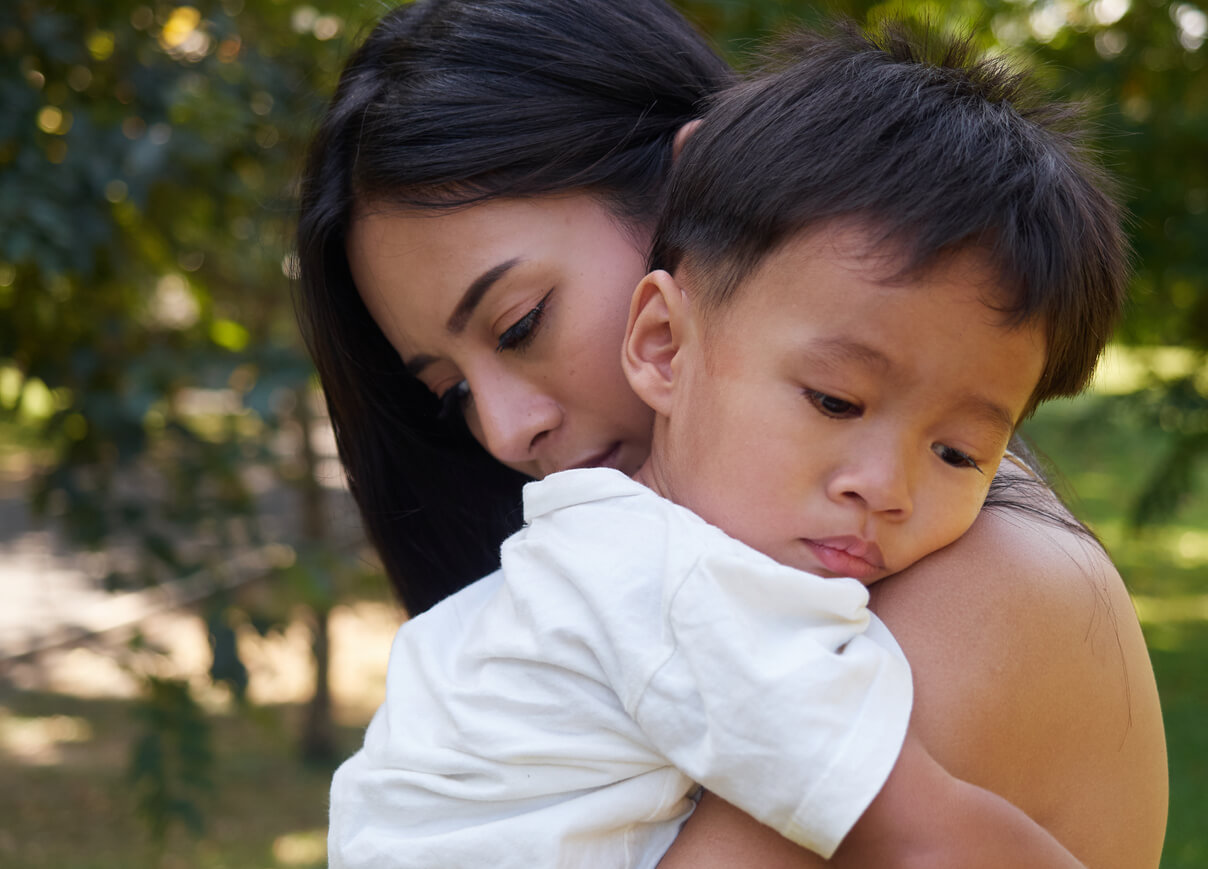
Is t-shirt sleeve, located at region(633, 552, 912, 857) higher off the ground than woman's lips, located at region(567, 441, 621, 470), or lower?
higher

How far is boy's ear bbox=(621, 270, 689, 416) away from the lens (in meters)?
1.34

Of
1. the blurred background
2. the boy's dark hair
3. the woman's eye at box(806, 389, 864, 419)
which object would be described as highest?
the boy's dark hair

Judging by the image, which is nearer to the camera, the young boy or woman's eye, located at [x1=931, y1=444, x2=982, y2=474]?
the young boy

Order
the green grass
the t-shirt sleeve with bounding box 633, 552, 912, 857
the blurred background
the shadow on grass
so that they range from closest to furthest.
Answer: the t-shirt sleeve with bounding box 633, 552, 912, 857 < the blurred background < the green grass < the shadow on grass

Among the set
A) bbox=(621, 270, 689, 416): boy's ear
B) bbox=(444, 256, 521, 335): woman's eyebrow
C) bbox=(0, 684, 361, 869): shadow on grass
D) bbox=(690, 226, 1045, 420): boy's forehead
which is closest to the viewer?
bbox=(690, 226, 1045, 420): boy's forehead

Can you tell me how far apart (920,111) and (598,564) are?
0.58 metres

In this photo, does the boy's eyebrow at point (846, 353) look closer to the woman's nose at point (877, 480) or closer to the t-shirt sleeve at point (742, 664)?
the woman's nose at point (877, 480)

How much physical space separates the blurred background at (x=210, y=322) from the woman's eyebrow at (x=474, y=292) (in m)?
0.60

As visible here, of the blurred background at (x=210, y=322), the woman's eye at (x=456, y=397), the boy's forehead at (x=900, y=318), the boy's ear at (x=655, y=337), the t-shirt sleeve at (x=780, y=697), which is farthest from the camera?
the blurred background at (x=210, y=322)

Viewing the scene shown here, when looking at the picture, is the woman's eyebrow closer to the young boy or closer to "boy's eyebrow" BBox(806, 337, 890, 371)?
the young boy

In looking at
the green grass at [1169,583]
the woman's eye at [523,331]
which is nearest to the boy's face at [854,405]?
the woman's eye at [523,331]

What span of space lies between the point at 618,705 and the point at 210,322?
313 cm

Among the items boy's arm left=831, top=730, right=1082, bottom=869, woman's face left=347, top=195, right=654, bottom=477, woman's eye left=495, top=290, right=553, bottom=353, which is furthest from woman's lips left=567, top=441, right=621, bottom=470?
boy's arm left=831, top=730, right=1082, bottom=869

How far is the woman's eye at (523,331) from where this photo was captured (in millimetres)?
1535
